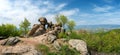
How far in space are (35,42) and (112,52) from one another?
8.95 m

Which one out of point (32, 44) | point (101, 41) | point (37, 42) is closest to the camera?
point (32, 44)

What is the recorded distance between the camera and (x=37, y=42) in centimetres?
2331

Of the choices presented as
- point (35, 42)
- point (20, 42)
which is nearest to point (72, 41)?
point (35, 42)

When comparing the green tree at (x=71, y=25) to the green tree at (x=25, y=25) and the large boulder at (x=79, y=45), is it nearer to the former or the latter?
the green tree at (x=25, y=25)

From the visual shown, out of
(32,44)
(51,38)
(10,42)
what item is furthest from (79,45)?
(10,42)

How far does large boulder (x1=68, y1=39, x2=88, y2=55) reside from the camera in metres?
22.3

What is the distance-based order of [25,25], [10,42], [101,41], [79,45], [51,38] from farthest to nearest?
[25,25] → [101,41] → [51,38] → [79,45] → [10,42]

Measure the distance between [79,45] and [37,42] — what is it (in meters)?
4.26

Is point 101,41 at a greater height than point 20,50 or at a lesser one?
lesser

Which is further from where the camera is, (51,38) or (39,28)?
(39,28)

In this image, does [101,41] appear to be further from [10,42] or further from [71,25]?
[10,42]

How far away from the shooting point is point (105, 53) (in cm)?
2566

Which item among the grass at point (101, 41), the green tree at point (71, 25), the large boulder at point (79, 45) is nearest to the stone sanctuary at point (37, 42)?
the large boulder at point (79, 45)

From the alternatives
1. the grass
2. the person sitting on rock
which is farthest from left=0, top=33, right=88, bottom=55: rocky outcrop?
the grass
